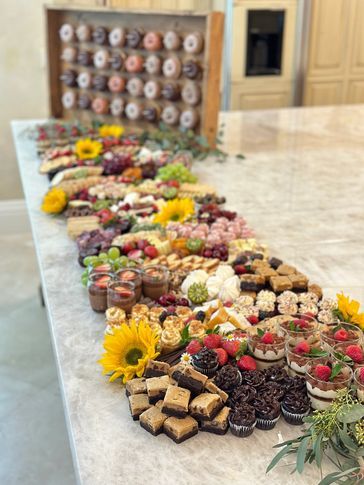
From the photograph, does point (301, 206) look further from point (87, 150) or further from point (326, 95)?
point (326, 95)

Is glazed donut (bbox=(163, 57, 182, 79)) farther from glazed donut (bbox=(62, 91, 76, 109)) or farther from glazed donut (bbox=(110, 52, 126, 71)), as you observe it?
glazed donut (bbox=(62, 91, 76, 109))

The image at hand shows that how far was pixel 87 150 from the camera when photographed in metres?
3.14

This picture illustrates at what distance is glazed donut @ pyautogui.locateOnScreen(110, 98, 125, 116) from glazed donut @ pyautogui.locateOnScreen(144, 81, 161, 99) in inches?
7.9

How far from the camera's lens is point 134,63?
11.0 ft

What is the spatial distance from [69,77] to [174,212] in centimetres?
168

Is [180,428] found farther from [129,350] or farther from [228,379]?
[129,350]

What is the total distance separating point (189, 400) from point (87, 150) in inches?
79.0

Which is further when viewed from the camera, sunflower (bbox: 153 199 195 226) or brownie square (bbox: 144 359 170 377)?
sunflower (bbox: 153 199 195 226)

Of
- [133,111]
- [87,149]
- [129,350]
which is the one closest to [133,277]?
[129,350]

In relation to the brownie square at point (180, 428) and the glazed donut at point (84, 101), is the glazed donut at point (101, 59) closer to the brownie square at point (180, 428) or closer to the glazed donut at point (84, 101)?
the glazed donut at point (84, 101)

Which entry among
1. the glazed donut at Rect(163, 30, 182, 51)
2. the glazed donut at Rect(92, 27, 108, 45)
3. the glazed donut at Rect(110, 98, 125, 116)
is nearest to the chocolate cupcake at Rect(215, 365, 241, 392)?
the glazed donut at Rect(163, 30, 182, 51)

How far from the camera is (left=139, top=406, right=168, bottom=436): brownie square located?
1300 mm

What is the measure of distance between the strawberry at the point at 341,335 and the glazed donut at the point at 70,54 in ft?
8.75

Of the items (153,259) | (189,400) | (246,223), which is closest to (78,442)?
(189,400)
